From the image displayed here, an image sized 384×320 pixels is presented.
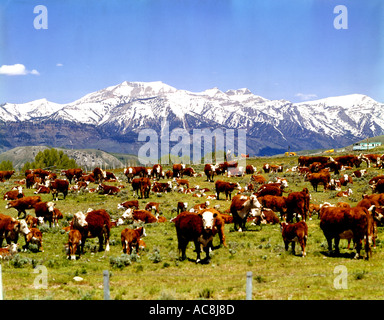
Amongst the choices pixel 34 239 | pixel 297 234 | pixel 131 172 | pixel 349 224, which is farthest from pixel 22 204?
pixel 349 224

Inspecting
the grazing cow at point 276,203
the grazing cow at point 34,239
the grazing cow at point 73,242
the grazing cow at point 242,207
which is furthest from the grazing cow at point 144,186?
the grazing cow at point 73,242

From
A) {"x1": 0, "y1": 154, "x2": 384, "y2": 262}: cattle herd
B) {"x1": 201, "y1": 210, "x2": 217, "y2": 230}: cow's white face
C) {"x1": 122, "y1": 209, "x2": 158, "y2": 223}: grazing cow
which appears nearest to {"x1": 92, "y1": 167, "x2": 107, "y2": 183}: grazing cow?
{"x1": 0, "y1": 154, "x2": 384, "y2": 262}: cattle herd

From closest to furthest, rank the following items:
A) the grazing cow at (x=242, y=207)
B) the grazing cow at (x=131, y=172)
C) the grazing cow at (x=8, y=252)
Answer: the grazing cow at (x=8, y=252)
the grazing cow at (x=242, y=207)
the grazing cow at (x=131, y=172)

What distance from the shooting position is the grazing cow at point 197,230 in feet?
51.3

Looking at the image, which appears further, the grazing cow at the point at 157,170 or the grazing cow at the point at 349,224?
the grazing cow at the point at 157,170

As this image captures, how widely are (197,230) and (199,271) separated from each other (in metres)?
1.85

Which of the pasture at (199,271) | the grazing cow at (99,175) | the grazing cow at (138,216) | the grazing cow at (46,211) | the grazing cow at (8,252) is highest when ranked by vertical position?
the grazing cow at (99,175)

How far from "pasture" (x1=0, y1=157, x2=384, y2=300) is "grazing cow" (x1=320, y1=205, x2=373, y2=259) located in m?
0.83

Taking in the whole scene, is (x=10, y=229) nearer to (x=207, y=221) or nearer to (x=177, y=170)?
(x=207, y=221)

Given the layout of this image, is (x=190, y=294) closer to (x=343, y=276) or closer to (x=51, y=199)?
(x=343, y=276)

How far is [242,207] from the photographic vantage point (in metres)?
22.2

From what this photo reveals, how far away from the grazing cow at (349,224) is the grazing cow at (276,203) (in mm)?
10245

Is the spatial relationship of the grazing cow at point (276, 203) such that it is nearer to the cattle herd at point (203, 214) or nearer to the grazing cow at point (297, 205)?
the cattle herd at point (203, 214)

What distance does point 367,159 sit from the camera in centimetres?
5356
